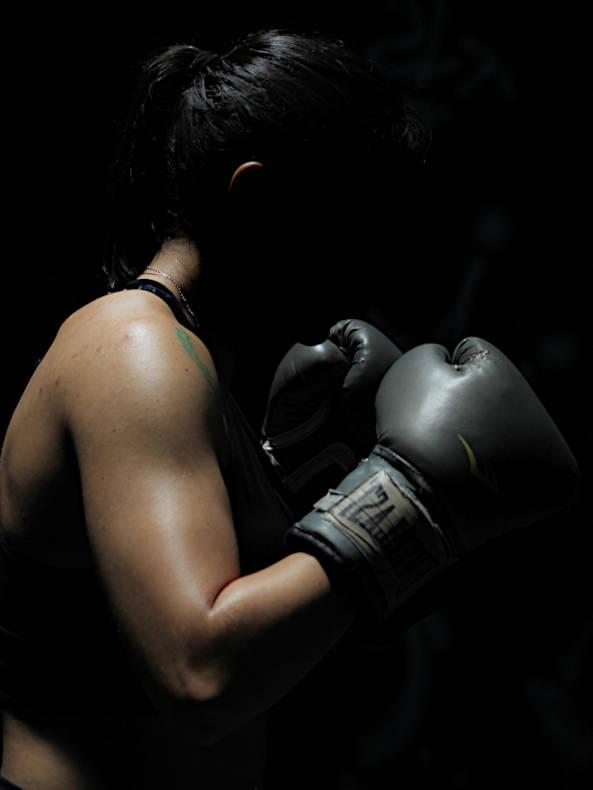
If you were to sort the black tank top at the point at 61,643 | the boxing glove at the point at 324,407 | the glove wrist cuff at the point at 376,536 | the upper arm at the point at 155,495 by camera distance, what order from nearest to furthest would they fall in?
the upper arm at the point at 155,495, the glove wrist cuff at the point at 376,536, the black tank top at the point at 61,643, the boxing glove at the point at 324,407

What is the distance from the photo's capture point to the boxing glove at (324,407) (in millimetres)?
1469

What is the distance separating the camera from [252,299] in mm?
919

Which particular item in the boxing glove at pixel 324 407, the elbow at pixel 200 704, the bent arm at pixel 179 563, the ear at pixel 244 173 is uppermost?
the ear at pixel 244 173

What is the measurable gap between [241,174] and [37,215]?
4.24 ft

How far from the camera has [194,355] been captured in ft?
2.40

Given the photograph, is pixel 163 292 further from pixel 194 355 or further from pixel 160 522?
pixel 160 522

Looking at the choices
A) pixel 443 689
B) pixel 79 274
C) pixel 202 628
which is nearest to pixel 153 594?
pixel 202 628

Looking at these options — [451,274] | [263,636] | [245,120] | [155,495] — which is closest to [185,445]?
[155,495]

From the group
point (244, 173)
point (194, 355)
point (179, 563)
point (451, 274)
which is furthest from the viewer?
point (451, 274)

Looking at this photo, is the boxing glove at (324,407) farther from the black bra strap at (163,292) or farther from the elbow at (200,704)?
the elbow at (200,704)

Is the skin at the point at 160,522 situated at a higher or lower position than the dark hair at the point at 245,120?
lower

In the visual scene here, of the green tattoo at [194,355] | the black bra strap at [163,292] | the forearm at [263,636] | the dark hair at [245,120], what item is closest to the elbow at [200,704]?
the forearm at [263,636]

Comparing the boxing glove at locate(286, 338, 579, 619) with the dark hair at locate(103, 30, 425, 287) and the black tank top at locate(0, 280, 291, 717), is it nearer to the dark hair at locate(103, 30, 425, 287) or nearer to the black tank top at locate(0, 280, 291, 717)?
the black tank top at locate(0, 280, 291, 717)

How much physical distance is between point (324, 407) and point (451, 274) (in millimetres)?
781
